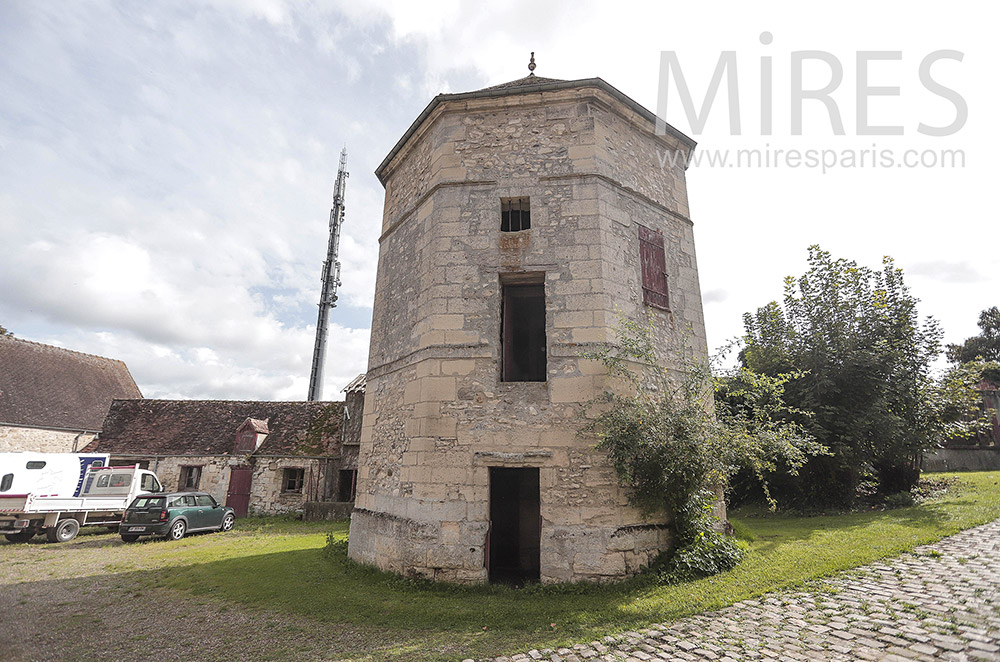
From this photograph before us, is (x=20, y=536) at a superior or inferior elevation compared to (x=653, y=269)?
inferior

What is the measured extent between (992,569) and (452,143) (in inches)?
413

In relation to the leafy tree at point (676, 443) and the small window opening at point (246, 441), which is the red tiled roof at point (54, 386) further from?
the leafy tree at point (676, 443)

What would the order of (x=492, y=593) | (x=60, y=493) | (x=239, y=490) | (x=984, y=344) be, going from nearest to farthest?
1. (x=492, y=593)
2. (x=60, y=493)
3. (x=239, y=490)
4. (x=984, y=344)

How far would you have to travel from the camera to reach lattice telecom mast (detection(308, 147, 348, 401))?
3141 cm

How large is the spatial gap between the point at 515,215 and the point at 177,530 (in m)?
13.1

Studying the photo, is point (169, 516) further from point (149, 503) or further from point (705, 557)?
point (705, 557)

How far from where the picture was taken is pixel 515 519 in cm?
980

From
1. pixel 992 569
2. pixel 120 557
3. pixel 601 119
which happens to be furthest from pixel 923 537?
pixel 120 557

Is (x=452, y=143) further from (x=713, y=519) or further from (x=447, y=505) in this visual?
(x=713, y=519)

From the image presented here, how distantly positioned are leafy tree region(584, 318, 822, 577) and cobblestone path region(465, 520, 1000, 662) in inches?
58.1

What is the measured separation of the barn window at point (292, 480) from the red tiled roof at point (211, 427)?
76 centimetres

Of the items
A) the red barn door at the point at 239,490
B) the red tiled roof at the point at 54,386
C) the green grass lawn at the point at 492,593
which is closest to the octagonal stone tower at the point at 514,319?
the green grass lawn at the point at 492,593

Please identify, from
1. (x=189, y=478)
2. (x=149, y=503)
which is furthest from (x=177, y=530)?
(x=189, y=478)

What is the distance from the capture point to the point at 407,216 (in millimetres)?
9773
